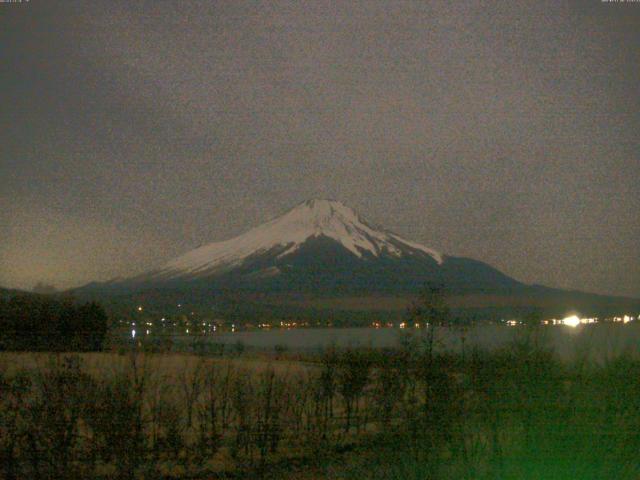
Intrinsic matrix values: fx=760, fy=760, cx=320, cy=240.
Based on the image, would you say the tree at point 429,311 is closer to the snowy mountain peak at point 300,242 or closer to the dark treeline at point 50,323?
the dark treeline at point 50,323

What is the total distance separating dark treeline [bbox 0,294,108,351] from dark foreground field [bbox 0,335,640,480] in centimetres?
1676

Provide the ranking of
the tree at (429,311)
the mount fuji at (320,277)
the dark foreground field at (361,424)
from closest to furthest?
the dark foreground field at (361,424) < the tree at (429,311) < the mount fuji at (320,277)

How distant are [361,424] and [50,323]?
2084cm

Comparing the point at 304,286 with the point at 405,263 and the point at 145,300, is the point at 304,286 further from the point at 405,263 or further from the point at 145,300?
the point at 145,300

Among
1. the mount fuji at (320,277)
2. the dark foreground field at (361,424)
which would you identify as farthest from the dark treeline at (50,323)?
the mount fuji at (320,277)

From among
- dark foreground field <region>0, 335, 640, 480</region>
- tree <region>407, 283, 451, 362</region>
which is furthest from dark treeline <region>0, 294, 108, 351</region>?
dark foreground field <region>0, 335, 640, 480</region>

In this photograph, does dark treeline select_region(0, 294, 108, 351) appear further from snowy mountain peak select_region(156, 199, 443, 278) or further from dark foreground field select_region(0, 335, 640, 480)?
snowy mountain peak select_region(156, 199, 443, 278)

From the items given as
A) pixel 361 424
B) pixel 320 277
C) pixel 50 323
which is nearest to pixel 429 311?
pixel 361 424

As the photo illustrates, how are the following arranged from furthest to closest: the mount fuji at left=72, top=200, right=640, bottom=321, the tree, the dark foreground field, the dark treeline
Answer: the mount fuji at left=72, top=200, right=640, bottom=321 < the dark treeline < the tree < the dark foreground field

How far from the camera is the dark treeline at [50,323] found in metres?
27.8

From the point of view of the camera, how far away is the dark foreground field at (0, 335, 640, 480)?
18.7 ft

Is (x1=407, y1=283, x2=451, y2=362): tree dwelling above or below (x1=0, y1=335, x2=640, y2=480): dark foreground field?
above

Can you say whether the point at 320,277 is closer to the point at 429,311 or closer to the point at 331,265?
the point at 331,265

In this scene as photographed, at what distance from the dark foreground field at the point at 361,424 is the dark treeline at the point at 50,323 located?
1676 cm
